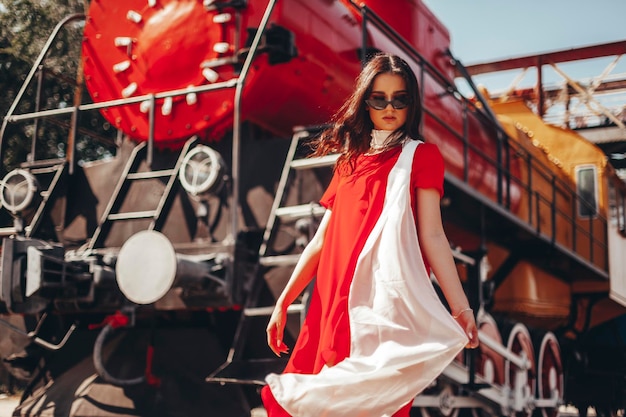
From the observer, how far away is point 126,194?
5.20m

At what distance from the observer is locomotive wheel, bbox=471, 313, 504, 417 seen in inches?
249

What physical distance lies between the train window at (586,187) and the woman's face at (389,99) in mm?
8121

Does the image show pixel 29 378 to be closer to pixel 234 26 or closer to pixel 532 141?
pixel 234 26

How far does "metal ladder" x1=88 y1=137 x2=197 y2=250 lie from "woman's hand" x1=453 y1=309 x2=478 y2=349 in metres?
2.84

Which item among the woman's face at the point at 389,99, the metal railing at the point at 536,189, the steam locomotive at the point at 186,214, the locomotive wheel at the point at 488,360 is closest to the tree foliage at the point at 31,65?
the metal railing at the point at 536,189

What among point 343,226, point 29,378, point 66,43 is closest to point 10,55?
point 66,43

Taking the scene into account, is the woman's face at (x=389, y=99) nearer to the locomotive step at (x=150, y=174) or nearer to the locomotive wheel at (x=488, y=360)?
the locomotive step at (x=150, y=174)

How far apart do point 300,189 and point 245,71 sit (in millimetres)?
718

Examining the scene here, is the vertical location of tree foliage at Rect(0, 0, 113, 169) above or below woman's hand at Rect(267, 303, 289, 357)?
above

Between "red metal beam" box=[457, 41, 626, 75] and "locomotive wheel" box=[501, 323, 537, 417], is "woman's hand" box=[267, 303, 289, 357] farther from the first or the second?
"red metal beam" box=[457, 41, 626, 75]

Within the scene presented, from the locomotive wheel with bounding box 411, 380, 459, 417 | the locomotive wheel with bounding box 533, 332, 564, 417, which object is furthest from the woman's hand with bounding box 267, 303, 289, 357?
the locomotive wheel with bounding box 533, 332, 564, 417

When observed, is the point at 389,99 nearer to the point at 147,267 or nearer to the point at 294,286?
the point at 294,286

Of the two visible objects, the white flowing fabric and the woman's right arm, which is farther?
the woman's right arm

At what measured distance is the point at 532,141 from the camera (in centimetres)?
1029
